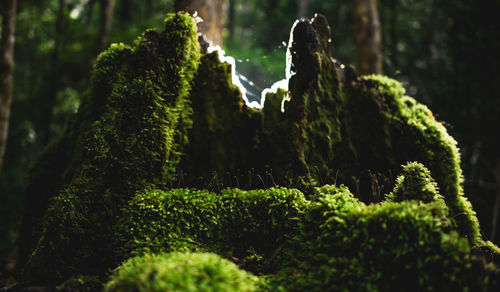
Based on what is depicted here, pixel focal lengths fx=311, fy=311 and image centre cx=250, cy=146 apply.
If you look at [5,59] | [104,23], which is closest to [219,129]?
[5,59]

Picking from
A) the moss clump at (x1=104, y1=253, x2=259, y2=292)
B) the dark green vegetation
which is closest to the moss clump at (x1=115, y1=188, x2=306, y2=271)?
→ the dark green vegetation

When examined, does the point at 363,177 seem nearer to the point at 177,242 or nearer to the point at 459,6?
the point at 177,242

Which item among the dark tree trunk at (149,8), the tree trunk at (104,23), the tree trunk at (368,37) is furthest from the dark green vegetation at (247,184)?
the dark tree trunk at (149,8)

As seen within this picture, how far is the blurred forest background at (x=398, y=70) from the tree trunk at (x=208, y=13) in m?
0.15

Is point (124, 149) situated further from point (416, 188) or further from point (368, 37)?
point (368, 37)

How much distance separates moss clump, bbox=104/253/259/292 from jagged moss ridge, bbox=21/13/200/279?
40.2 inches

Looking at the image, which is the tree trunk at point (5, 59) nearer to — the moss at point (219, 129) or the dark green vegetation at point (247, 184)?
the dark green vegetation at point (247, 184)

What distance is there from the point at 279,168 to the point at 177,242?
1.40 m

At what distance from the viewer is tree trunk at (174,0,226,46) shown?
4934mm

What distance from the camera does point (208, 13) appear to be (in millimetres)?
5145

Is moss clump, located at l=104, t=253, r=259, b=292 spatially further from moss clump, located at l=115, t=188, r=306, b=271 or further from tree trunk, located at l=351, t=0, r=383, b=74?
tree trunk, located at l=351, t=0, r=383, b=74

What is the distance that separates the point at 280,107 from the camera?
12.4ft

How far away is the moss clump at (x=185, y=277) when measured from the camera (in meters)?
1.70

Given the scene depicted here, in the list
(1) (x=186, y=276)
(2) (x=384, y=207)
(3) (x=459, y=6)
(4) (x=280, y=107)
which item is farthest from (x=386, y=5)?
(1) (x=186, y=276)
